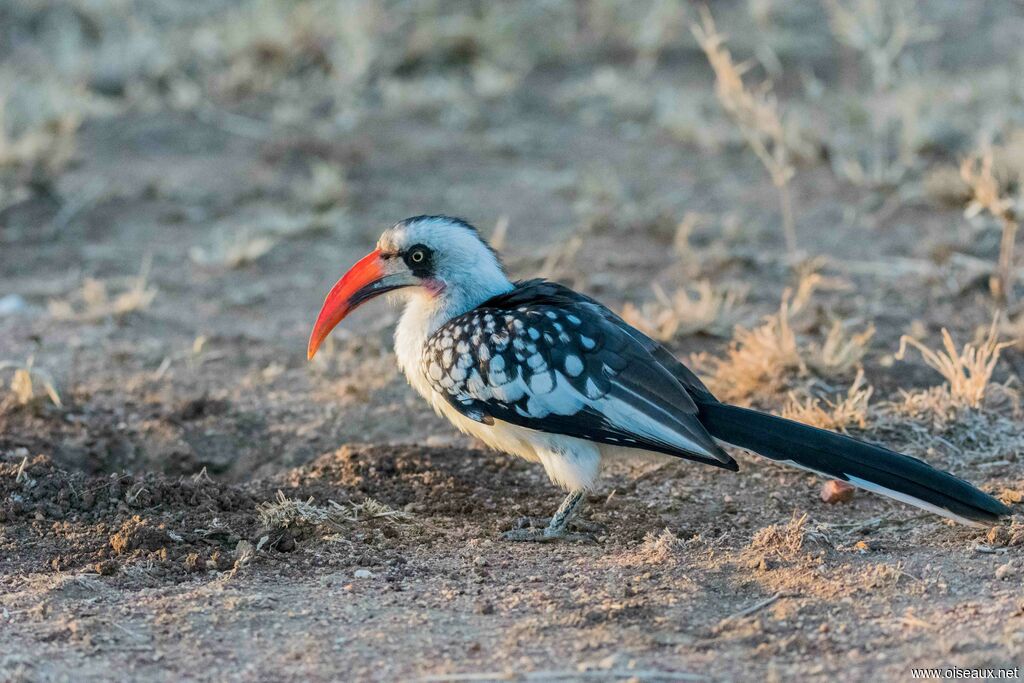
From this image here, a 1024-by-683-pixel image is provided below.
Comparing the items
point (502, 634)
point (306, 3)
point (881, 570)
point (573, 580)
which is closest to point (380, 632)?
point (502, 634)

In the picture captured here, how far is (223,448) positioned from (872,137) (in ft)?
16.7

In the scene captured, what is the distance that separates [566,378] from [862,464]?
898 mm

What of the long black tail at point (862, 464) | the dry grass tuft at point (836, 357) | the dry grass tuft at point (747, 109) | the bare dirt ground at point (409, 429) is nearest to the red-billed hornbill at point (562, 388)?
the long black tail at point (862, 464)

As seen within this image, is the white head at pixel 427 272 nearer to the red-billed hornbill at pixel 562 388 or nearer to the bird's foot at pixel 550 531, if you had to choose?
the red-billed hornbill at pixel 562 388

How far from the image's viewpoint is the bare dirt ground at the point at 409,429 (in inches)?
126

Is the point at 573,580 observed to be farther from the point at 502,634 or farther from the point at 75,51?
the point at 75,51

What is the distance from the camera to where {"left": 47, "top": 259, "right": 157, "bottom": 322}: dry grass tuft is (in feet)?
19.7

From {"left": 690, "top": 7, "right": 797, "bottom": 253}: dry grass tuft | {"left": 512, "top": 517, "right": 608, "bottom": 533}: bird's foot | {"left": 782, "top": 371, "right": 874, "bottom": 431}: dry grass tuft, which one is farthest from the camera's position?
{"left": 690, "top": 7, "right": 797, "bottom": 253}: dry grass tuft

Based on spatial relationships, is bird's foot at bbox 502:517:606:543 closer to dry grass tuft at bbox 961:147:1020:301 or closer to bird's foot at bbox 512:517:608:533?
bird's foot at bbox 512:517:608:533

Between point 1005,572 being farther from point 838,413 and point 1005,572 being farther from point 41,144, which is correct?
point 41,144

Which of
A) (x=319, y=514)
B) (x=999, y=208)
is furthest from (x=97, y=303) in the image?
(x=999, y=208)

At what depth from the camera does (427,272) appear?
14.4ft

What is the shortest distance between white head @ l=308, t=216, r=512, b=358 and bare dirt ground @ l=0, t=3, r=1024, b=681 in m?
0.54

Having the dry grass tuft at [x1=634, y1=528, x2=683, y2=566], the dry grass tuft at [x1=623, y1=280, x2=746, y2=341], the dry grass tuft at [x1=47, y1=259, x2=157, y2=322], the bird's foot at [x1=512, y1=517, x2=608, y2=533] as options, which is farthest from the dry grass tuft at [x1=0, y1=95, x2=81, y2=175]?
the dry grass tuft at [x1=634, y1=528, x2=683, y2=566]
